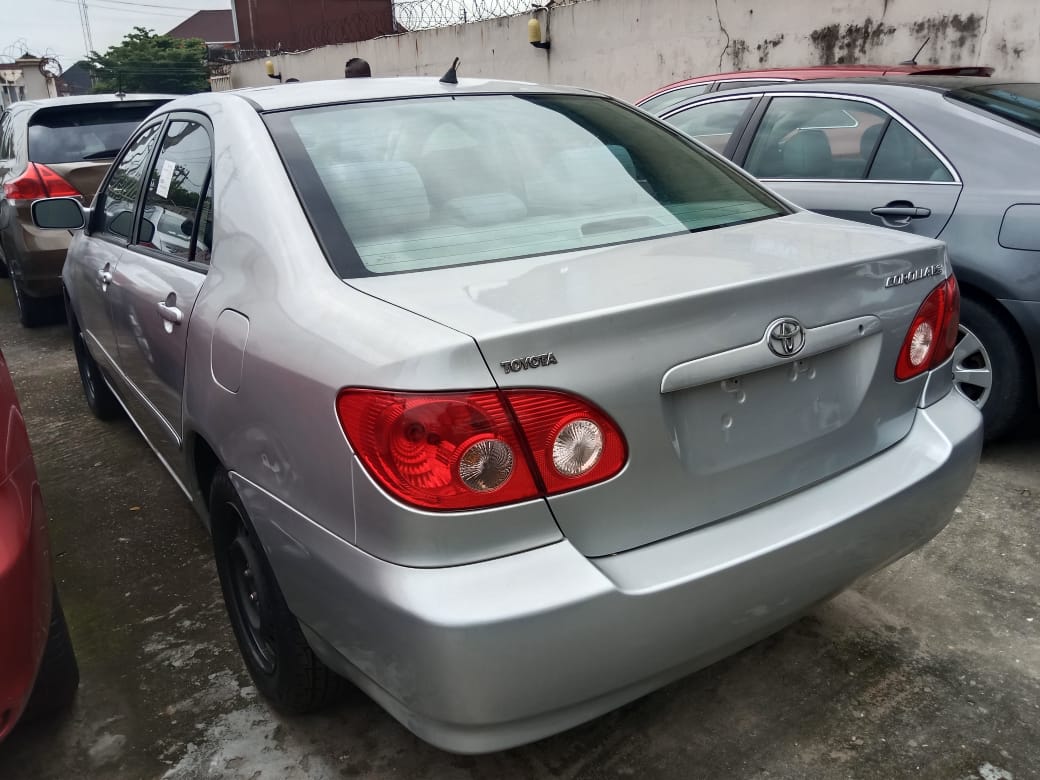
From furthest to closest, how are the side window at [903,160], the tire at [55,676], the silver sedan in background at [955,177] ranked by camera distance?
the side window at [903,160] → the silver sedan in background at [955,177] → the tire at [55,676]

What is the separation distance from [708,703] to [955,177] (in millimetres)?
2353

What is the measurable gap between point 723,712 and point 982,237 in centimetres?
213

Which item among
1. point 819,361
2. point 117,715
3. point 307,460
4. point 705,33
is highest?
point 705,33

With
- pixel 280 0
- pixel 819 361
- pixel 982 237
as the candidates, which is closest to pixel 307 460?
pixel 819 361

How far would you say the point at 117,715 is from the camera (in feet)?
7.40

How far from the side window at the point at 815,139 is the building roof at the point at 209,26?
58.3 m

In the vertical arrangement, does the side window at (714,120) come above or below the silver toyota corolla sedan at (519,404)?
above

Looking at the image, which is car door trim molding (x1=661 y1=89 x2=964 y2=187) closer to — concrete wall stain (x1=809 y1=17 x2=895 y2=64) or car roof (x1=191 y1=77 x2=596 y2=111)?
car roof (x1=191 y1=77 x2=596 y2=111)

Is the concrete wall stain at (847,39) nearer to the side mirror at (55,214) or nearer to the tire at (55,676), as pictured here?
the side mirror at (55,214)

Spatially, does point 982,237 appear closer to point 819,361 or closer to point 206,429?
point 819,361

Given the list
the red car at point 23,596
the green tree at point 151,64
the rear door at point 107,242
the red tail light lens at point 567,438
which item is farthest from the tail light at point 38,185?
the green tree at point 151,64

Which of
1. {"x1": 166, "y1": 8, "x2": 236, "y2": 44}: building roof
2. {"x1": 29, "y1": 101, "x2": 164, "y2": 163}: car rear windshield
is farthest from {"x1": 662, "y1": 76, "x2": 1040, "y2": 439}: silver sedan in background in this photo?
{"x1": 166, "y1": 8, "x2": 236, "y2": 44}: building roof

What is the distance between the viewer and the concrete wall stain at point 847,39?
26.2 ft

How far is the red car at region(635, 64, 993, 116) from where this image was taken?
4.30 metres
